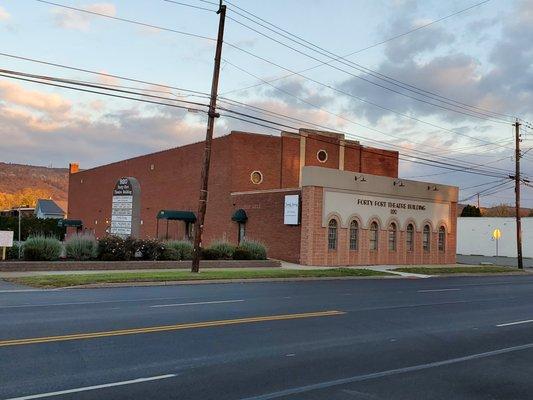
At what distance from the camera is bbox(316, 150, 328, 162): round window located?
48.6 m

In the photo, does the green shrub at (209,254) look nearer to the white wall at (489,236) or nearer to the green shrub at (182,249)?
the green shrub at (182,249)

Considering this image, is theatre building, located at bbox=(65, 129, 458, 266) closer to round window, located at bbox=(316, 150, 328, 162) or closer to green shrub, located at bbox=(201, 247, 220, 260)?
round window, located at bbox=(316, 150, 328, 162)

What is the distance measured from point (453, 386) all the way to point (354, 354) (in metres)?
1.92

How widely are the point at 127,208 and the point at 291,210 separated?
969 centimetres

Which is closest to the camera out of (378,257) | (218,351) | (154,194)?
(218,351)

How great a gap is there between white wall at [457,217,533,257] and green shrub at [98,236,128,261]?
46.4m

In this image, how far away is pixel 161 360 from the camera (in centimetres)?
786

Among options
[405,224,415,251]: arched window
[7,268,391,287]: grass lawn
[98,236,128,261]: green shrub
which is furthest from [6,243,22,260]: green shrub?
[405,224,415,251]: arched window

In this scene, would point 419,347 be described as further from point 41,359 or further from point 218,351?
point 41,359

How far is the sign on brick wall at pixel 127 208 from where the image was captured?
108ft

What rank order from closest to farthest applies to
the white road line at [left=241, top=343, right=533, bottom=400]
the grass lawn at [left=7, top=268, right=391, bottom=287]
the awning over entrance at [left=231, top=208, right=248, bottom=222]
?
the white road line at [left=241, top=343, right=533, bottom=400], the grass lawn at [left=7, top=268, right=391, bottom=287], the awning over entrance at [left=231, top=208, right=248, bottom=222]

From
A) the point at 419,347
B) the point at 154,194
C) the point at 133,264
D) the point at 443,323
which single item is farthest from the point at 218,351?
the point at 154,194

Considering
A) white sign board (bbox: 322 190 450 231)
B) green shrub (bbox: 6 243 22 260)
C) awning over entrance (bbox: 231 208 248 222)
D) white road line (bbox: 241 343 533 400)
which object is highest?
white sign board (bbox: 322 190 450 231)

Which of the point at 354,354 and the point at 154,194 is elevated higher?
the point at 154,194
